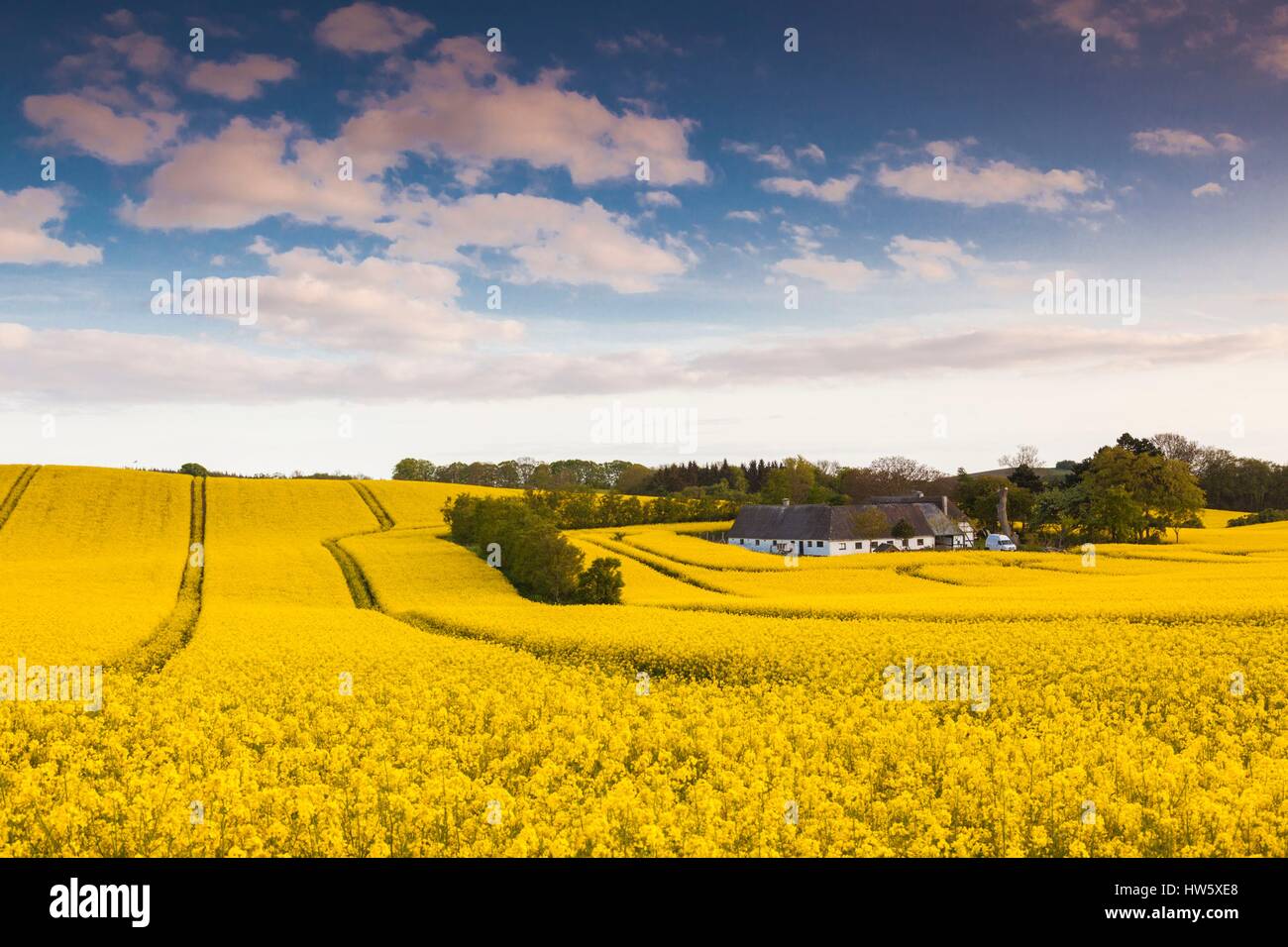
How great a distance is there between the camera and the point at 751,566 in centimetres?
5391

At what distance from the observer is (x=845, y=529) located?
76188 mm

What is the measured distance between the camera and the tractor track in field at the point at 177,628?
2474 cm

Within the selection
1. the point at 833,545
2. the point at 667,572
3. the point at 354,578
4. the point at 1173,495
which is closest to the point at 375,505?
the point at 354,578

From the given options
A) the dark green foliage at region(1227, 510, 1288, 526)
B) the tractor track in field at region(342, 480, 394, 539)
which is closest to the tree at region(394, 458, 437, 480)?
the tractor track in field at region(342, 480, 394, 539)

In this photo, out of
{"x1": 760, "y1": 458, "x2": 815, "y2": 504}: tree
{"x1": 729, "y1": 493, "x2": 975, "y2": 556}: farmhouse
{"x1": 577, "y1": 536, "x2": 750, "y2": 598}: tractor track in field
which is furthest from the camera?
{"x1": 760, "y1": 458, "x2": 815, "y2": 504}: tree

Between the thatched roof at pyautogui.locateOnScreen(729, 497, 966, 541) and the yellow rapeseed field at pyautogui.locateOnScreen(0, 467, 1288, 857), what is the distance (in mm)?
37254

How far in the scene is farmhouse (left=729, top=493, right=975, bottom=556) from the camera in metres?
75.8

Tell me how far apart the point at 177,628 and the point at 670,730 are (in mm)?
26042

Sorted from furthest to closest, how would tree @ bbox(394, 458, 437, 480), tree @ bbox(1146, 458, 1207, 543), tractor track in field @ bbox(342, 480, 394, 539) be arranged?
tree @ bbox(394, 458, 437, 480) < tractor track in field @ bbox(342, 480, 394, 539) < tree @ bbox(1146, 458, 1207, 543)

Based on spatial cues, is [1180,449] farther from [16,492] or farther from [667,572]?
[16,492]

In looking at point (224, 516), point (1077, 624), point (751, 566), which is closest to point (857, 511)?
point (751, 566)

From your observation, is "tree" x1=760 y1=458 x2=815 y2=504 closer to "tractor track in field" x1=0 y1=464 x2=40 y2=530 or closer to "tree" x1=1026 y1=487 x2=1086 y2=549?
"tree" x1=1026 y1=487 x2=1086 y2=549

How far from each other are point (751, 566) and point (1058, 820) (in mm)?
43933
